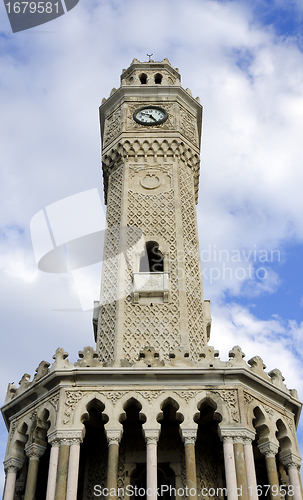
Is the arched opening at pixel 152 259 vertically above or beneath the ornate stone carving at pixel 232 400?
above

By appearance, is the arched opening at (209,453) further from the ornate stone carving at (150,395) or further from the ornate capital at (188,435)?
the ornate stone carving at (150,395)

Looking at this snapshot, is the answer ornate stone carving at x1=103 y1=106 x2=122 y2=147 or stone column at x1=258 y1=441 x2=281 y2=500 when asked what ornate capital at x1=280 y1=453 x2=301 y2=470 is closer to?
stone column at x1=258 y1=441 x2=281 y2=500

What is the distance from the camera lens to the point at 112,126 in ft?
81.8

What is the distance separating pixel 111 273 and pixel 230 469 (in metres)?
7.97

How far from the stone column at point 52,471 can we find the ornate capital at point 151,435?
221cm

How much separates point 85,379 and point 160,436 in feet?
8.75

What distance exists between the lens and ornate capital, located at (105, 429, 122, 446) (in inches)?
591

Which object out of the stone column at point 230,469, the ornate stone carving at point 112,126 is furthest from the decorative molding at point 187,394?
the ornate stone carving at point 112,126

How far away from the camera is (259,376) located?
642 inches

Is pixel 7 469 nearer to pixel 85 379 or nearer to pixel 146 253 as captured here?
pixel 85 379

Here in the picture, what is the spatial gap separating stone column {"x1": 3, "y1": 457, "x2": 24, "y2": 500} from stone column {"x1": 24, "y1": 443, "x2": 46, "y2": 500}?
25.8 inches

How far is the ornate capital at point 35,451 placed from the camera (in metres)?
15.7

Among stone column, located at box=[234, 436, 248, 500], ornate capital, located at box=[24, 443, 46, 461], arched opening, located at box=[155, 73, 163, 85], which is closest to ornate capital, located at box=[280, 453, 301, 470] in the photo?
stone column, located at box=[234, 436, 248, 500]

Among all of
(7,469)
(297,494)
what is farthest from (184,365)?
(7,469)
